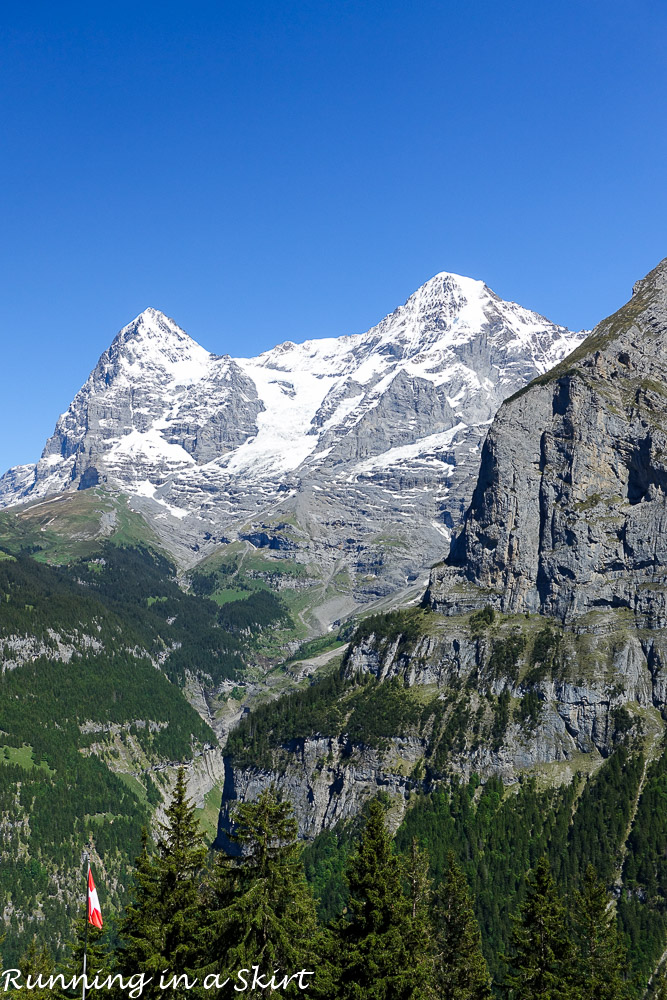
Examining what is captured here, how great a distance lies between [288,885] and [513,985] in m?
25.0

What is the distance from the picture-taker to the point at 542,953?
58.6m

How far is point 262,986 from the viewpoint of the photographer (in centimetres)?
4350

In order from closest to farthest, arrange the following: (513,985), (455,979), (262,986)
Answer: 1. (262,986)
2. (513,985)
3. (455,979)

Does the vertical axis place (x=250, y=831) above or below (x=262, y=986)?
above

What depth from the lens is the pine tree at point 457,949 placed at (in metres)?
62.6

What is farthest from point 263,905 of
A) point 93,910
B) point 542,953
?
point 542,953

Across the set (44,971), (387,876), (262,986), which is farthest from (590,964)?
(44,971)

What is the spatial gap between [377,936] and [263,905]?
9.04 m

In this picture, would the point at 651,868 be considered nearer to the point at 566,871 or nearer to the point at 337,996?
the point at 566,871

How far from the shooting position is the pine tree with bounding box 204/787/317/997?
43.6 meters

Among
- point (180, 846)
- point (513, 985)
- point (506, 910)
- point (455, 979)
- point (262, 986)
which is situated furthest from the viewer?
point (506, 910)

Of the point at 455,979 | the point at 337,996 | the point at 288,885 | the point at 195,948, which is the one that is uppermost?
the point at 288,885

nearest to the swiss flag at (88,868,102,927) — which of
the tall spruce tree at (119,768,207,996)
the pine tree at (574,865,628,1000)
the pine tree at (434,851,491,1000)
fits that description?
the tall spruce tree at (119,768,207,996)

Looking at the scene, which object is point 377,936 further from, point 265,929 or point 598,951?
point 598,951
